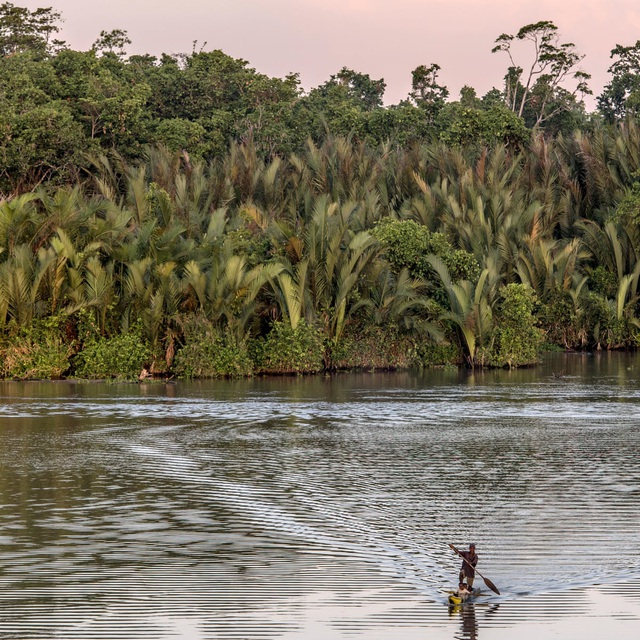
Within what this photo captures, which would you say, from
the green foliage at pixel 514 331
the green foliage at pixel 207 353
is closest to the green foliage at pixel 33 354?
the green foliage at pixel 207 353

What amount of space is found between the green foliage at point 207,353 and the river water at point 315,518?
14.0ft

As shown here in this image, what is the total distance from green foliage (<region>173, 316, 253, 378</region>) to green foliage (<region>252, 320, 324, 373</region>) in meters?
0.69

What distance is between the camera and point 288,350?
25250 mm

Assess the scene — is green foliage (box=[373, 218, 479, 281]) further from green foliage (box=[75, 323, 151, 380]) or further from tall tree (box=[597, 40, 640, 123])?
tall tree (box=[597, 40, 640, 123])

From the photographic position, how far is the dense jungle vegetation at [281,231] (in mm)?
24547

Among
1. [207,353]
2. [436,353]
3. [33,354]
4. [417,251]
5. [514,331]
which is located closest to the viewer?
[33,354]

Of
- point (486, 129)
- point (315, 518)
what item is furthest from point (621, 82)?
point (315, 518)

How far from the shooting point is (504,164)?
3741 centimetres

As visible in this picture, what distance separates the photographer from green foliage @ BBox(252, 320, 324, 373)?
25219 mm

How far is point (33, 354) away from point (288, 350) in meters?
5.05

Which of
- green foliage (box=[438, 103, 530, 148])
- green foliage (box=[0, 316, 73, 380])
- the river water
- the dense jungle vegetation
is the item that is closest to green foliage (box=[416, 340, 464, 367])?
the dense jungle vegetation

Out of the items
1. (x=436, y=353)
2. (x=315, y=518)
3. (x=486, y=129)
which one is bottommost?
(x=315, y=518)

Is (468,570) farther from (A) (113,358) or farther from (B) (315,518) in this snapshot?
(A) (113,358)

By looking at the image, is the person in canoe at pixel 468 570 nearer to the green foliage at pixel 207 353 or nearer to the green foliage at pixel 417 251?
the green foliage at pixel 207 353
